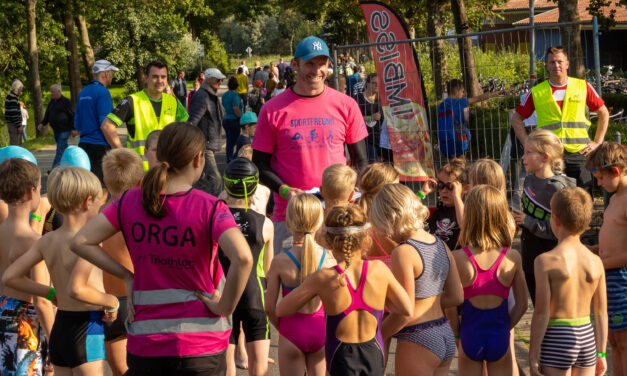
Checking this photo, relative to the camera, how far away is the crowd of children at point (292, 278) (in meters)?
3.21

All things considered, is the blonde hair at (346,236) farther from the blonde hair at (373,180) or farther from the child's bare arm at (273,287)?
the blonde hair at (373,180)

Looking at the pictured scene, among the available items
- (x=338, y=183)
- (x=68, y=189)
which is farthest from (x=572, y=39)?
(x=68, y=189)

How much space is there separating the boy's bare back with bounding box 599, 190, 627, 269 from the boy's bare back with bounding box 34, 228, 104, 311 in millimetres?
3052

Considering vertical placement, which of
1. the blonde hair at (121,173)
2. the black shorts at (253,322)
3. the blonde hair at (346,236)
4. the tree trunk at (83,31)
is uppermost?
the tree trunk at (83,31)

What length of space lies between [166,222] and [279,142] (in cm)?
210

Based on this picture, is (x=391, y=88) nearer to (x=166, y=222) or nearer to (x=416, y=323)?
(x=416, y=323)

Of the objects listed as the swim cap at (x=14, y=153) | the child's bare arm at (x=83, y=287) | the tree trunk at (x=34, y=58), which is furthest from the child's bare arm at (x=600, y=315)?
the tree trunk at (x=34, y=58)

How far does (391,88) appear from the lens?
27.5 ft

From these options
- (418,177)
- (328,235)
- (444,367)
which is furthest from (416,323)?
(418,177)

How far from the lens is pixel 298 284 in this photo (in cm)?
411

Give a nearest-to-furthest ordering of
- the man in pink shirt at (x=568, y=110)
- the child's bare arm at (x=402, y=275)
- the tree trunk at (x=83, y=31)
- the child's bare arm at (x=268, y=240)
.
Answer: the child's bare arm at (x=402, y=275) → the child's bare arm at (x=268, y=240) → the man in pink shirt at (x=568, y=110) → the tree trunk at (x=83, y=31)

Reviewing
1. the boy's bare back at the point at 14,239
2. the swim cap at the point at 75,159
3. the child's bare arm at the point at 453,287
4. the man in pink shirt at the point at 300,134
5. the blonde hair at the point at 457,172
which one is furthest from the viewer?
the swim cap at the point at 75,159

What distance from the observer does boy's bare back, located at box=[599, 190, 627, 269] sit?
4555mm

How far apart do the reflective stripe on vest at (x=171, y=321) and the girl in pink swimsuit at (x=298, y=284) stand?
0.90 meters
